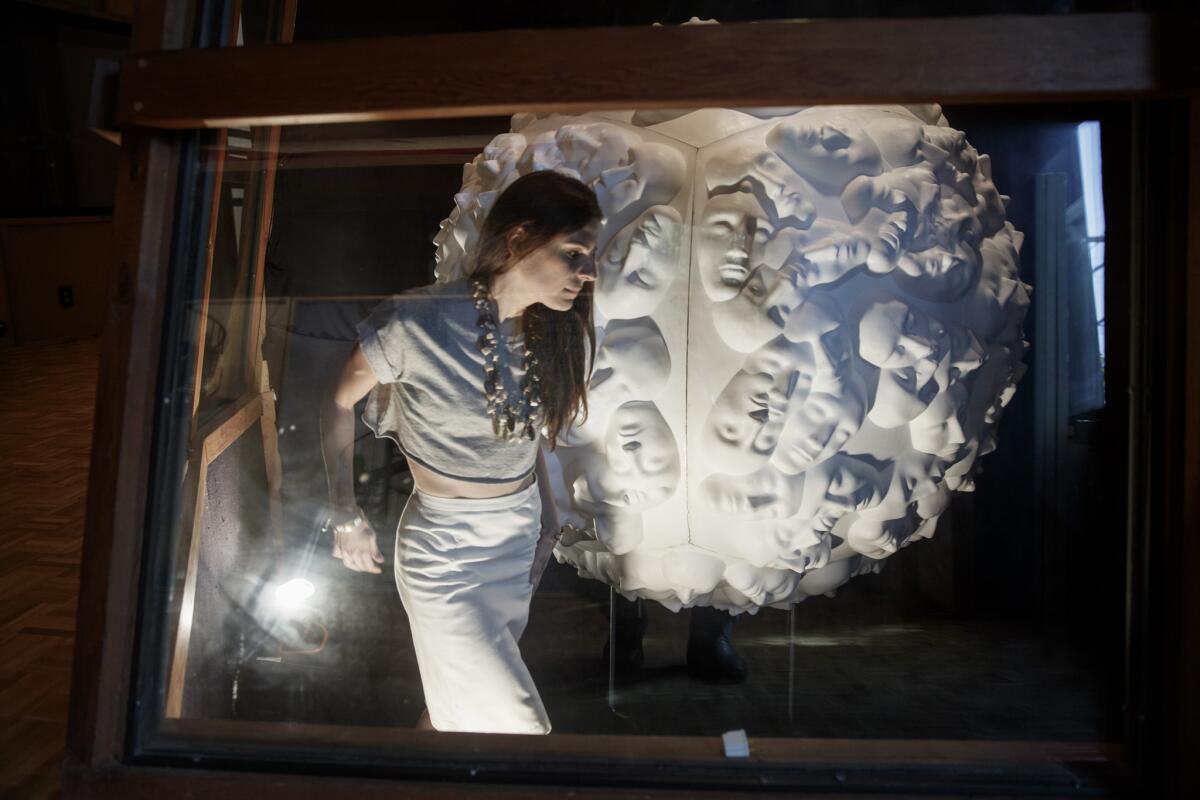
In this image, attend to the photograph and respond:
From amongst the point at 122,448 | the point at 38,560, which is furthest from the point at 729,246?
the point at 38,560

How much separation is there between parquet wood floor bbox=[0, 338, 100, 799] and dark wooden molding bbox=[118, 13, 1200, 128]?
3.72 feet

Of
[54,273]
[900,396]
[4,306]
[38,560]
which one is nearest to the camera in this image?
[900,396]

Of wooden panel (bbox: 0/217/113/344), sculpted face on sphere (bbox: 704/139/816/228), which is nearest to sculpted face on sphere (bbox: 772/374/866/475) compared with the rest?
sculpted face on sphere (bbox: 704/139/816/228)

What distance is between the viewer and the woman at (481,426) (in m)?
1.30

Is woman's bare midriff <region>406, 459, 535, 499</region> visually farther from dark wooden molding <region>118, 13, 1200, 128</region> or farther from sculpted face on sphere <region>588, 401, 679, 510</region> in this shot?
dark wooden molding <region>118, 13, 1200, 128</region>

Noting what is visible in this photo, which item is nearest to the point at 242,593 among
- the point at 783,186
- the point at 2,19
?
the point at 783,186

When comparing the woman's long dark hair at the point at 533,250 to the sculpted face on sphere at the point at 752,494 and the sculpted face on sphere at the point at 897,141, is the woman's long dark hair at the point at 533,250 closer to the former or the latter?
the sculpted face on sphere at the point at 752,494

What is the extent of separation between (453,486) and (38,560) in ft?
5.12

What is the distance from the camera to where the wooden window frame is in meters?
1.16

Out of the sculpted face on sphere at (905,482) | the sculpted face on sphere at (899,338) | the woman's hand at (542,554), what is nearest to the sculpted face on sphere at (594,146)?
the sculpted face on sphere at (899,338)

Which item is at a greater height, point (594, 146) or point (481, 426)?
point (594, 146)

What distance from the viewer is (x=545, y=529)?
4.62 feet

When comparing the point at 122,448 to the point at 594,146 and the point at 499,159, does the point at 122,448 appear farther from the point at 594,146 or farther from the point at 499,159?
the point at 594,146

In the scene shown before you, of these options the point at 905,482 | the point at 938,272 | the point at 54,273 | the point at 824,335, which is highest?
the point at 54,273
